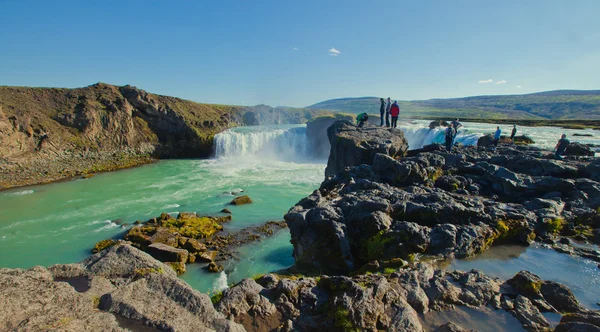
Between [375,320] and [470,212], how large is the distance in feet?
22.6

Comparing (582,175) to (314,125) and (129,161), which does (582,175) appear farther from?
(129,161)

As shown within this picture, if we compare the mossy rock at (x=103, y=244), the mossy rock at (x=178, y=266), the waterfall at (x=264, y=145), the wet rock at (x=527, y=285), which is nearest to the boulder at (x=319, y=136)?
the waterfall at (x=264, y=145)

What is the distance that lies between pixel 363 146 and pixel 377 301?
15617 mm

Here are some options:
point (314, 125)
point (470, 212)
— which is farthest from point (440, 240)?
point (314, 125)

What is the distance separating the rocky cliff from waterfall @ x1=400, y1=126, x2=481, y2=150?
33.3m

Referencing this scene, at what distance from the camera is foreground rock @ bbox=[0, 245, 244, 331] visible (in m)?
3.71

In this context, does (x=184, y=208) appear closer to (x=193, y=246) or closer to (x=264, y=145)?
(x=193, y=246)

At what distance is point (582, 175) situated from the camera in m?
14.7

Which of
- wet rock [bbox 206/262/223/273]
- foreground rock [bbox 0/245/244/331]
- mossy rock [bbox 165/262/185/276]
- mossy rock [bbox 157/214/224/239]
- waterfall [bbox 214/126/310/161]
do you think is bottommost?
wet rock [bbox 206/262/223/273]

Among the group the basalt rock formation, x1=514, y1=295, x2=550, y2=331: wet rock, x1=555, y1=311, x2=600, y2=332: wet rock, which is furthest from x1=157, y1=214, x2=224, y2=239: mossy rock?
x1=555, y1=311, x2=600, y2=332: wet rock

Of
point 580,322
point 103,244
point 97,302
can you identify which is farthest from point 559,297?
point 103,244

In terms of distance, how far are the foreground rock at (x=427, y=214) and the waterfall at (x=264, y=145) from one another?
35.5 metres

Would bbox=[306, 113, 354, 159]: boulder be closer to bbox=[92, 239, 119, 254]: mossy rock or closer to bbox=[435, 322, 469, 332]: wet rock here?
bbox=[92, 239, 119, 254]: mossy rock

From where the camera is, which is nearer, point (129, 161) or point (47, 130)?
point (47, 130)
